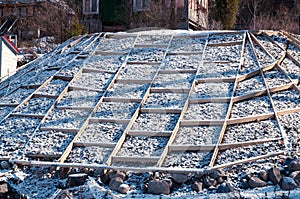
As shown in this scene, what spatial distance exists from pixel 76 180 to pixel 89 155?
0.74 m

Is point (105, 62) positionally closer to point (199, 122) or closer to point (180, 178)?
point (199, 122)

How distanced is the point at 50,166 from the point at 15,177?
473mm

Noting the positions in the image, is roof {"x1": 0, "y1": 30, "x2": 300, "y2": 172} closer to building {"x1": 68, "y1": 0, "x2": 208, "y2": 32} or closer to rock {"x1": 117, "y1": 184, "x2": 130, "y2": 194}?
rock {"x1": 117, "y1": 184, "x2": 130, "y2": 194}

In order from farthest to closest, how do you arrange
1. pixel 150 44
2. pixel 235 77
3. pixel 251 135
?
pixel 150 44 → pixel 235 77 → pixel 251 135

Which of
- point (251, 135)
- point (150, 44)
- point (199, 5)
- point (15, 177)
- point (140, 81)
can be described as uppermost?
point (199, 5)

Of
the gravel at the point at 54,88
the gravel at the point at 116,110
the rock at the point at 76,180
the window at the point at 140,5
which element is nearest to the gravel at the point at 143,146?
the gravel at the point at 116,110

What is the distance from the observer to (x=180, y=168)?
20.2ft

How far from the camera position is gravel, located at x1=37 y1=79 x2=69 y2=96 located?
27.7 ft

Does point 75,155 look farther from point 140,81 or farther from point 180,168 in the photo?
point 140,81

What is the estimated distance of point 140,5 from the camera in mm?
16094

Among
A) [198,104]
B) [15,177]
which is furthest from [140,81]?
[15,177]

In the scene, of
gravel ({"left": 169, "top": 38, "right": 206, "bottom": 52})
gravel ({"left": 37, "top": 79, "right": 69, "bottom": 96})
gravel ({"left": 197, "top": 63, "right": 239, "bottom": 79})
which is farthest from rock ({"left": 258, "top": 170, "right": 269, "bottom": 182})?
gravel ({"left": 169, "top": 38, "right": 206, "bottom": 52})

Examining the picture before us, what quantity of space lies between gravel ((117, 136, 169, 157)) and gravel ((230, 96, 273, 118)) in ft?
4.06

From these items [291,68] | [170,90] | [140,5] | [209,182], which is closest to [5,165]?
[209,182]
